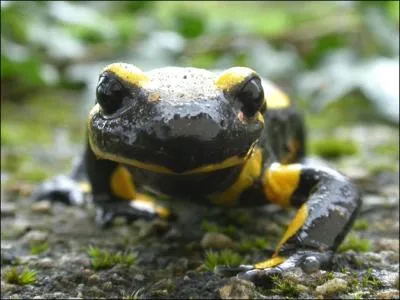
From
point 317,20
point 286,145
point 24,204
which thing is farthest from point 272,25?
point 24,204

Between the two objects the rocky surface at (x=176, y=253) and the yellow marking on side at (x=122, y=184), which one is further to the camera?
the yellow marking on side at (x=122, y=184)

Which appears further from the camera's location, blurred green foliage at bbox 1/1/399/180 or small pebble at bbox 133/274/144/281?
blurred green foliage at bbox 1/1/399/180

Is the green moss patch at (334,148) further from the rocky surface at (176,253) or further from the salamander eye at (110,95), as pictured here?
the salamander eye at (110,95)

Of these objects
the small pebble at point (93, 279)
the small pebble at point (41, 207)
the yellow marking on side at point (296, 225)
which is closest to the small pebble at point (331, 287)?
the yellow marking on side at point (296, 225)

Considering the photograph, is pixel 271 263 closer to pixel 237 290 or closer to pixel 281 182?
pixel 237 290

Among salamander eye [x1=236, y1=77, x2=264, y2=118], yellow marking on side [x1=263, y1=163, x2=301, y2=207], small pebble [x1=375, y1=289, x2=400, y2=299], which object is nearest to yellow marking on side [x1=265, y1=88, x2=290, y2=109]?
yellow marking on side [x1=263, y1=163, x2=301, y2=207]

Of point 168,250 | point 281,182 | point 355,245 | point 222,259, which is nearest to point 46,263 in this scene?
point 168,250

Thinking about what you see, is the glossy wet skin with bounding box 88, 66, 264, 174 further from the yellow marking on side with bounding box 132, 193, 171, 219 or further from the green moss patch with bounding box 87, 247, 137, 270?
the yellow marking on side with bounding box 132, 193, 171, 219
